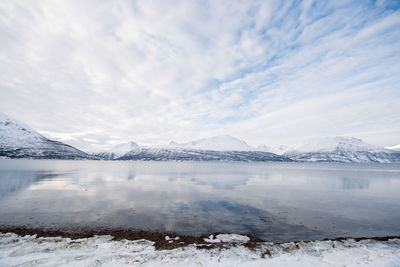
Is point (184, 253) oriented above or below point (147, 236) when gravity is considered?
above

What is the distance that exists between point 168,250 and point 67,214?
15093mm

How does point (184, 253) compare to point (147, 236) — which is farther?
point (147, 236)

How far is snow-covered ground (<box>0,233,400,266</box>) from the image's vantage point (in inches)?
438

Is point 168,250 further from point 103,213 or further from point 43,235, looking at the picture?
point 103,213

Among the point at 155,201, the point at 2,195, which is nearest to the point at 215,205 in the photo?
the point at 155,201

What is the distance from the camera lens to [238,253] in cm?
1255

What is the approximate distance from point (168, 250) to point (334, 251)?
11.2 m

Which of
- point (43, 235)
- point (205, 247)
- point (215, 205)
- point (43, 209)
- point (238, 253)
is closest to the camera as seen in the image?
point (238, 253)

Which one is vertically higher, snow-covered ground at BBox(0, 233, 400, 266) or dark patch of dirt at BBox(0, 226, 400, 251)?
snow-covered ground at BBox(0, 233, 400, 266)

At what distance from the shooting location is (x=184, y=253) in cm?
1231

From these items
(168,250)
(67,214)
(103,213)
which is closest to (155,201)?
(103,213)

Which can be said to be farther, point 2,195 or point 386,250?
point 2,195

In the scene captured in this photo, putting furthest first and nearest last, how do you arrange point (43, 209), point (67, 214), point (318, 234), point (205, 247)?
point (43, 209) → point (67, 214) → point (318, 234) → point (205, 247)

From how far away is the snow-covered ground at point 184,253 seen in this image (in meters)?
11.1
